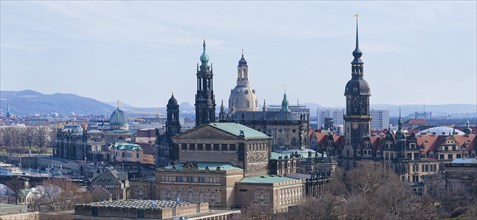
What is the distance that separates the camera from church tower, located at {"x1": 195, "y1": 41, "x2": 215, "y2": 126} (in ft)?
564

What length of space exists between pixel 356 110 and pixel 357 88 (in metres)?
3.20

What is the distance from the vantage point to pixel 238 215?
13250 centimetres

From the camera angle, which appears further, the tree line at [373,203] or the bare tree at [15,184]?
the bare tree at [15,184]

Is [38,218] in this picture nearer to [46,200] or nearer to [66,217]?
[66,217]

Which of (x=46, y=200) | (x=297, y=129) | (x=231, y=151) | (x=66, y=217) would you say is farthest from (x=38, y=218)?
(x=297, y=129)

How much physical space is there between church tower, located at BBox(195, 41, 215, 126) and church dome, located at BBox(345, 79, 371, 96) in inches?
886

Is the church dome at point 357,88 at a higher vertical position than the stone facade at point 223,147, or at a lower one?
higher

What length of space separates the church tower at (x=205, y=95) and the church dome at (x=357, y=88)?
886 inches

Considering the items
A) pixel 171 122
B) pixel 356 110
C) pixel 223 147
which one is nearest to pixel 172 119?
pixel 171 122

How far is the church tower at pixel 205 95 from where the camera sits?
172000mm

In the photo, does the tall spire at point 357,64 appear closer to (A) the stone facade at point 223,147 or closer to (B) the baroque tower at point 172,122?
(B) the baroque tower at point 172,122

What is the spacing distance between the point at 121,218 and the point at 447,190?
47910mm

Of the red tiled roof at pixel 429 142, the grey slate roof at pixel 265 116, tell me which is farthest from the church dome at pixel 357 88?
the red tiled roof at pixel 429 142

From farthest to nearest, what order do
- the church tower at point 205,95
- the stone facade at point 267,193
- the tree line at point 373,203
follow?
the church tower at point 205,95 → the stone facade at point 267,193 → the tree line at point 373,203
